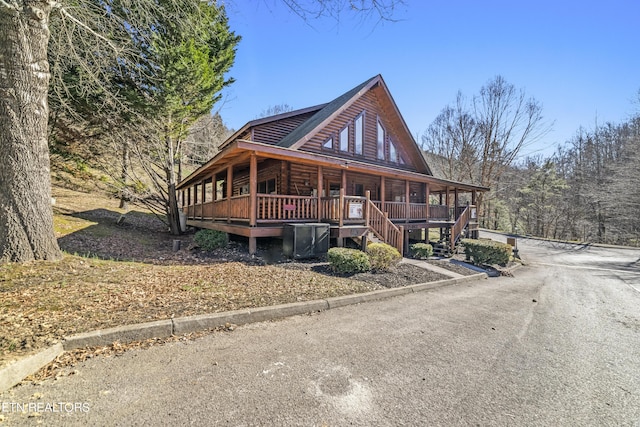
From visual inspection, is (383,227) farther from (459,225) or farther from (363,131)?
(363,131)

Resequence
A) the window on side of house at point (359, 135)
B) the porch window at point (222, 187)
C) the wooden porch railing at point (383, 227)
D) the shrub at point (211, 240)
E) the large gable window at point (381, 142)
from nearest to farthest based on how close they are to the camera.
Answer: the shrub at point (211, 240)
the wooden porch railing at point (383, 227)
the window on side of house at point (359, 135)
the large gable window at point (381, 142)
the porch window at point (222, 187)

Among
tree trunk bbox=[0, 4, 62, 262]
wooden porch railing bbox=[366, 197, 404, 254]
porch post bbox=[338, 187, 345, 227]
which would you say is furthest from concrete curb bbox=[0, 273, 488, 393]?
wooden porch railing bbox=[366, 197, 404, 254]

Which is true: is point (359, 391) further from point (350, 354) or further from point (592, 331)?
point (592, 331)

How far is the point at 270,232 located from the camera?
901 centimetres

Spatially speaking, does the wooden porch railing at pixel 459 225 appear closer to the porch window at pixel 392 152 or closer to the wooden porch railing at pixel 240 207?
the porch window at pixel 392 152

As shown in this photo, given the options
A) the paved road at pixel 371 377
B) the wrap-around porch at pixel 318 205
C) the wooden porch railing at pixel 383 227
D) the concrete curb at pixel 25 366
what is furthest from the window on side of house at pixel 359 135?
the concrete curb at pixel 25 366

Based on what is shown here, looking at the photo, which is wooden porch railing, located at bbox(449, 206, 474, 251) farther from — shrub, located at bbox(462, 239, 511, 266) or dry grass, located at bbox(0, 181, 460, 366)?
dry grass, located at bbox(0, 181, 460, 366)

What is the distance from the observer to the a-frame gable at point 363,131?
13.6m

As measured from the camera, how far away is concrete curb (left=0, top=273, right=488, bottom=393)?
2719 mm

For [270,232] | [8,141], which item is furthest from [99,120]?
[270,232]

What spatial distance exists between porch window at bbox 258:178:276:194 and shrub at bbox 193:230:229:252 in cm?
421

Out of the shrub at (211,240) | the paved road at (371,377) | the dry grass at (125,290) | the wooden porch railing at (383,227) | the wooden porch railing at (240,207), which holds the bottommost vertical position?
the paved road at (371,377)

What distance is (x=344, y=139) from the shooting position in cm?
1464

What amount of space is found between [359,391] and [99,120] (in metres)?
15.5
